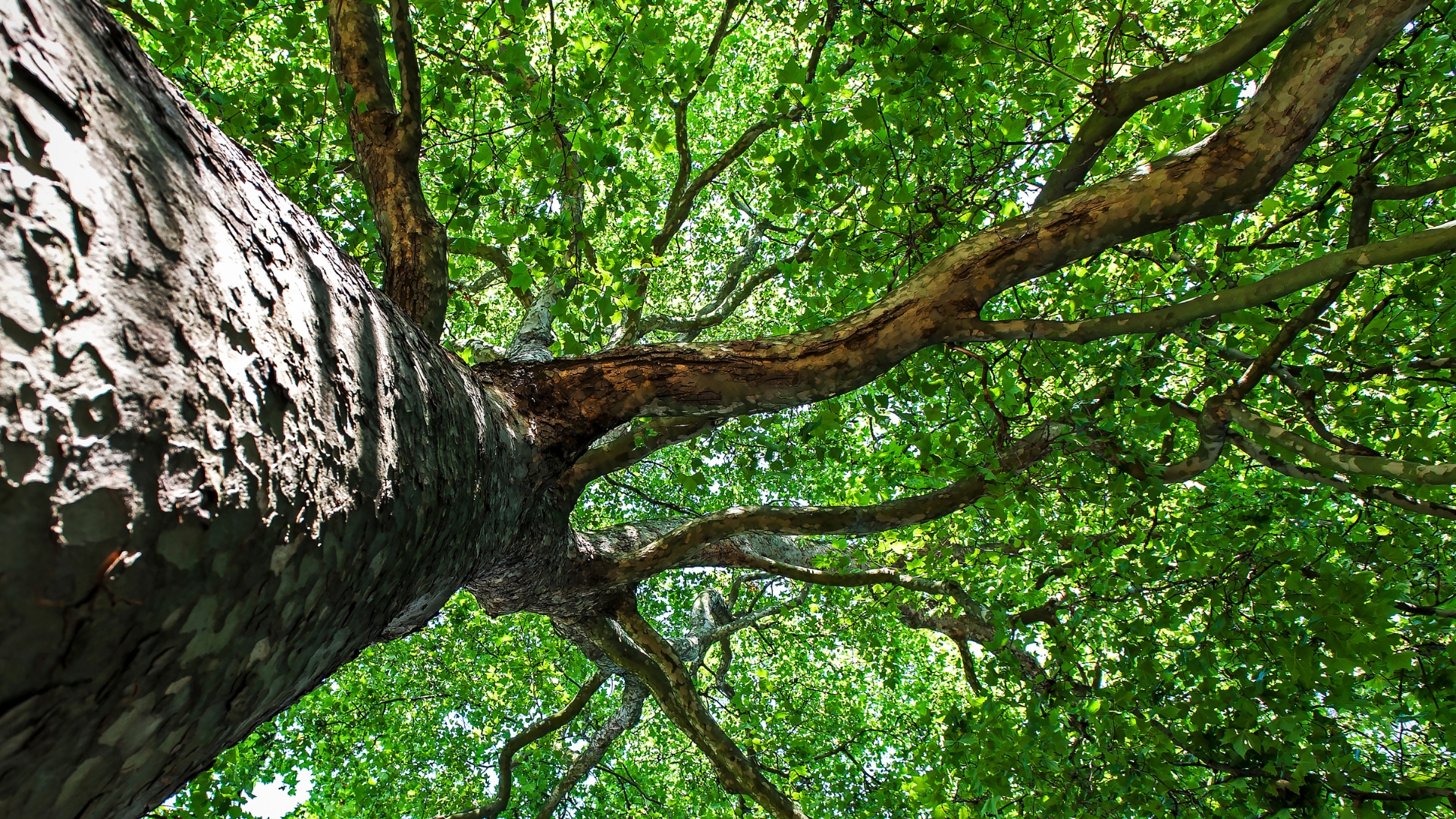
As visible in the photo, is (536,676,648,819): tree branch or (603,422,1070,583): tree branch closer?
(603,422,1070,583): tree branch

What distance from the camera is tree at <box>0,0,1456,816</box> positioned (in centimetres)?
80

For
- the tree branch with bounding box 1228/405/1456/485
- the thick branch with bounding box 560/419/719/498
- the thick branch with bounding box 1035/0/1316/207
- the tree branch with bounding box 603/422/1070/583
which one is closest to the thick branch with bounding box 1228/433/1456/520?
the tree branch with bounding box 1228/405/1456/485

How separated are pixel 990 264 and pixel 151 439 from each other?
8.27ft

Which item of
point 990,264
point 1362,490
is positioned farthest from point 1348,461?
point 990,264

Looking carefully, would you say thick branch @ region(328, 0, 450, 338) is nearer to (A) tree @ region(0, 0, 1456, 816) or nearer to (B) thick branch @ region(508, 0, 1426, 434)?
(A) tree @ region(0, 0, 1456, 816)

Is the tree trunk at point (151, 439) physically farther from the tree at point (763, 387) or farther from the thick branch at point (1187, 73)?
the thick branch at point (1187, 73)

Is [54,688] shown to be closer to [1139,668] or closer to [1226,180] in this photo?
[1226,180]

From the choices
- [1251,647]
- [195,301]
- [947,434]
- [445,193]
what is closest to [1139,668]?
[1251,647]

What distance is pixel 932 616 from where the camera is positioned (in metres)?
6.18

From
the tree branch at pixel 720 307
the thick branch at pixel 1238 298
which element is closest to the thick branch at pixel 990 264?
the thick branch at pixel 1238 298

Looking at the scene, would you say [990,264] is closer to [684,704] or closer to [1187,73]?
[1187,73]

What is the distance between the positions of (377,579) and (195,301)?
2.34 feet

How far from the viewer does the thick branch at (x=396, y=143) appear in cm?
302

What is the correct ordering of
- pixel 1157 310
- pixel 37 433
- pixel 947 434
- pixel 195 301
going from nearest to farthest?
A: pixel 37 433 → pixel 195 301 → pixel 1157 310 → pixel 947 434
